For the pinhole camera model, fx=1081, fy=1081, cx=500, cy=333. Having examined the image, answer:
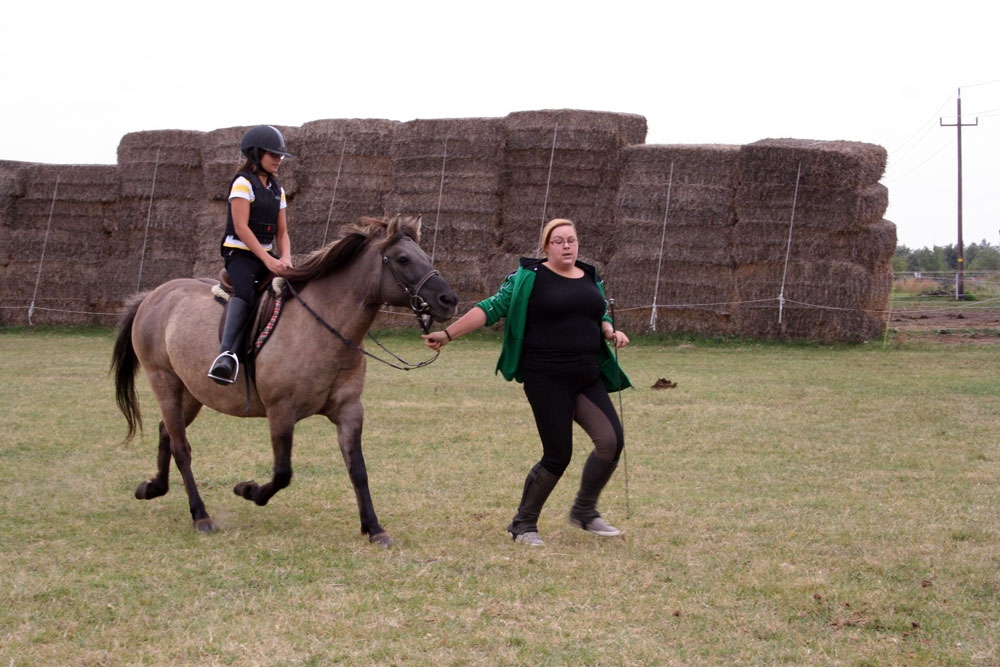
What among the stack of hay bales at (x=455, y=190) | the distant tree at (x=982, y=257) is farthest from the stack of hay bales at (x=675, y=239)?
the distant tree at (x=982, y=257)

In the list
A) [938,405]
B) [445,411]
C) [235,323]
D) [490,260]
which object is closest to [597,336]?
[235,323]

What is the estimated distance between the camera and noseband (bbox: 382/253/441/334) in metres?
6.50

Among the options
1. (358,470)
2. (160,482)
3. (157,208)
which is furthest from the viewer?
(157,208)

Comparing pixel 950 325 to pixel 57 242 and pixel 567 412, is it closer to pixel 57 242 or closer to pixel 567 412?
pixel 567 412

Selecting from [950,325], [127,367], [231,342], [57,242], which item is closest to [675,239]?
[950,325]

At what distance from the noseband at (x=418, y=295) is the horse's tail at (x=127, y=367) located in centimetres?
275

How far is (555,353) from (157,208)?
21.6m

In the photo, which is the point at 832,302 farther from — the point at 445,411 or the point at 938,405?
the point at 445,411

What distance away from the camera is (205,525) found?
7.17 meters

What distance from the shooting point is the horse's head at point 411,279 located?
253 inches

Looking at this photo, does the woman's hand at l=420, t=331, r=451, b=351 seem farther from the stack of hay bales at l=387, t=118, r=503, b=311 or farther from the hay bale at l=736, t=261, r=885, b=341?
the stack of hay bales at l=387, t=118, r=503, b=311

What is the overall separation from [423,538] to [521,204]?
16404mm

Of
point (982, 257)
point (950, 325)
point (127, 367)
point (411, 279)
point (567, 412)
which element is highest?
point (982, 257)

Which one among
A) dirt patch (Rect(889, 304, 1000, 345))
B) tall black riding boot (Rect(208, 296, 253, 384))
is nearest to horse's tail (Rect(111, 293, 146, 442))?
tall black riding boot (Rect(208, 296, 253, 384))
